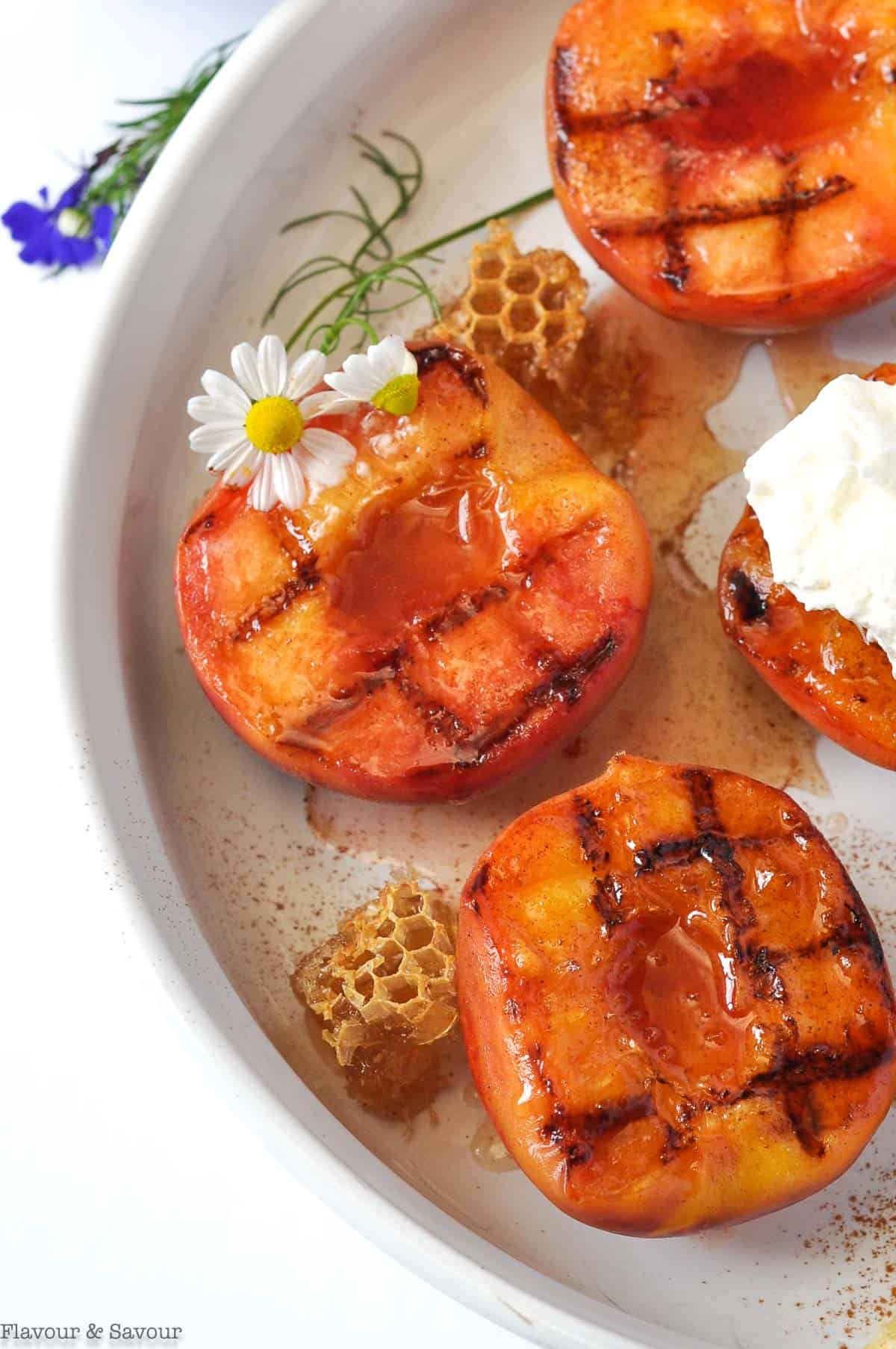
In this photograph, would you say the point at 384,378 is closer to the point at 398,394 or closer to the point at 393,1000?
the point at 398,394

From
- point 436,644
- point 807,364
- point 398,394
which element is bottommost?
point 807,364

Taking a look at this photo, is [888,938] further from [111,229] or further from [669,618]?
[111,229]

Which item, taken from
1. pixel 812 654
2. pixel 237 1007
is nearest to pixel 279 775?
pixel 237 1007

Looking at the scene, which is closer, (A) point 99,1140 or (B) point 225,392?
(B) point 225,392

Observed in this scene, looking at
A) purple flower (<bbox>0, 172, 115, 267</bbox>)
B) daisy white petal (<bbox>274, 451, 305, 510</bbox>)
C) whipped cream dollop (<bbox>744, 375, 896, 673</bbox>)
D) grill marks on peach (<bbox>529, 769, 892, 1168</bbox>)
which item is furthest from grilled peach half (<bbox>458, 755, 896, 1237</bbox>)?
purple flower (<bbox>0, 172, 115, 267</bbox>)

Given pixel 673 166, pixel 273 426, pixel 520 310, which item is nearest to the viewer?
pixel 273 426

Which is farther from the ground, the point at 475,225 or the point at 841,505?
the point at 475,225
